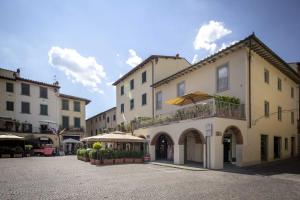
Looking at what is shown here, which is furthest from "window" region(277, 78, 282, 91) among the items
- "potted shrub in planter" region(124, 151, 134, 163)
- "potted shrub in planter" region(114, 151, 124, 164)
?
"potted shrub in planter" region(114, 151, 124, 164)

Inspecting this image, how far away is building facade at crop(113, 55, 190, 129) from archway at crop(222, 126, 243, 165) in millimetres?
10678

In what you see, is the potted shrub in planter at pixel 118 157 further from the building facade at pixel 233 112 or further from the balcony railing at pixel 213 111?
the balcony railing at pixel 213 111

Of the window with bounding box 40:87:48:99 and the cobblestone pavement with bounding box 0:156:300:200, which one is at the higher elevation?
the window with bounding box 40:87:48:99

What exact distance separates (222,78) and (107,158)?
34.5ft

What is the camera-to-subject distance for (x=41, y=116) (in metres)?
41.7

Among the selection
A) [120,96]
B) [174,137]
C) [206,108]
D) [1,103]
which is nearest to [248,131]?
[206,108]

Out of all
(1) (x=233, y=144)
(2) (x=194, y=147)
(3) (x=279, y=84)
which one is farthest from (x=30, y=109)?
(3) (x=279, y=84)

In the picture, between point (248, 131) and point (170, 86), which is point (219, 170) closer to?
point (248, 131)

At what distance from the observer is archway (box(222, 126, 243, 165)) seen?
16984 millimetres

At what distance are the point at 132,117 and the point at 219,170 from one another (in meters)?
19.2

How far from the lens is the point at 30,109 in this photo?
4050 cm

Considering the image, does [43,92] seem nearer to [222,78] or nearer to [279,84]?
[222,78]

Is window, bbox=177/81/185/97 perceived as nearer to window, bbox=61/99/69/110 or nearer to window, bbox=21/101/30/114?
window, bbox=21/101/30/114

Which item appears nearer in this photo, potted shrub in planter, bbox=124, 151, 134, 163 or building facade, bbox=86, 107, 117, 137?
potted shrub in planter, bbox=124, 151, 134, 163
